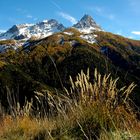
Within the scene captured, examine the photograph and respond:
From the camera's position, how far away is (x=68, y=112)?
22.0 ft

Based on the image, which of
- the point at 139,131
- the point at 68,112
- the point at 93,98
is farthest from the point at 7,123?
the point at 139,131

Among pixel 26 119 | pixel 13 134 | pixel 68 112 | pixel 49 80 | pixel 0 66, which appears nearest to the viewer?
pixel 68 112

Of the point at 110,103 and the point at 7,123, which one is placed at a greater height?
the point at 110,103

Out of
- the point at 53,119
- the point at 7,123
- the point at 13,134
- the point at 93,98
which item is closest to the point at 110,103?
the point at 93,98

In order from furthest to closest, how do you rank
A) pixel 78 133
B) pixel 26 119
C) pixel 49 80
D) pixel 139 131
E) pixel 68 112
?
pixel 49 80, pixel 26 119, pixel 68 112, pixel 78 133, pixel 139 131

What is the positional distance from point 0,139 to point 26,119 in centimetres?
121

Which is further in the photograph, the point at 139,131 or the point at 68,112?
the point at 68,112

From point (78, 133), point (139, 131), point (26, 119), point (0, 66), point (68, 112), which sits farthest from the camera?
point (0, 66)

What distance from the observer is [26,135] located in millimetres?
6898

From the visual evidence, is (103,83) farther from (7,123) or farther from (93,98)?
(7,123)

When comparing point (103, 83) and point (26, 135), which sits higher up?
point (103, 83)

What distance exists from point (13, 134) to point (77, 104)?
5.05 ft

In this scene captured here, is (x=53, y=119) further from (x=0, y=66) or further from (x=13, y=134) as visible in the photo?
(x=0, y=66)

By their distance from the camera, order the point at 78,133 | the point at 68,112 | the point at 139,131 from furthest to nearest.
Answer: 1. the point at 68,112
2. the point at 78,133
3. the point at 139,131
